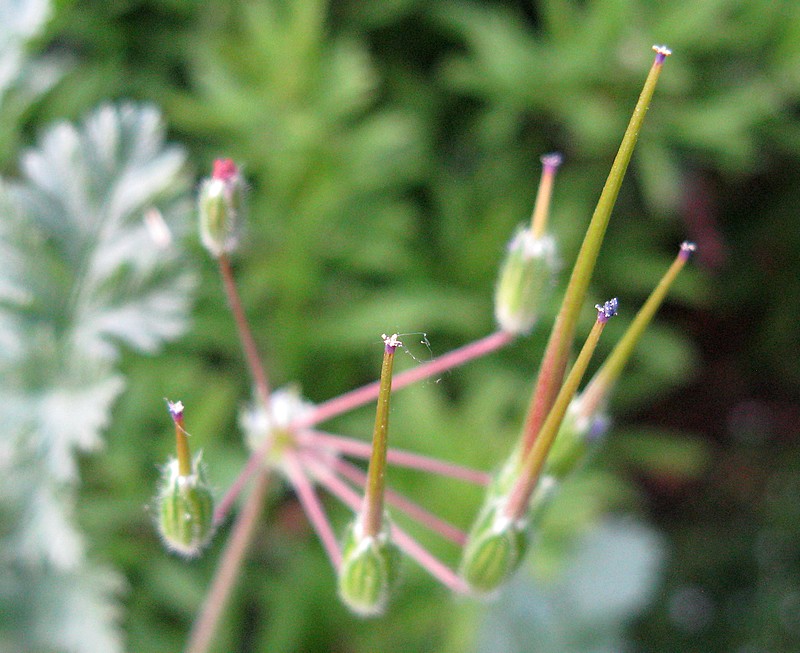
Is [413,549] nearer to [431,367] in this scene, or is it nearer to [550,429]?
[431,367]

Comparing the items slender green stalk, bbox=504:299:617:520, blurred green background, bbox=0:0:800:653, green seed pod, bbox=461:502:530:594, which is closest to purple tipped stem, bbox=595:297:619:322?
slender green stalk, bbox=504:299:617:520

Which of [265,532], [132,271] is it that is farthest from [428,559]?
[265,532]

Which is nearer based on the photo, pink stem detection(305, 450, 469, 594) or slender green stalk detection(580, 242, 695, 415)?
slender green stalk detection(580, 242, 695, 415)

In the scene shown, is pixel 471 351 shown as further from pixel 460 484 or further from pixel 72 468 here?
pixel 460 484

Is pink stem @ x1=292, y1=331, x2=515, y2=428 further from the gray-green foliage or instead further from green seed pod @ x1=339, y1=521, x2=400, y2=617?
the gray-green foliage

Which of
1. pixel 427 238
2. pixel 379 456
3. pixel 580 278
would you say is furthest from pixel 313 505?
pixel 427 238
